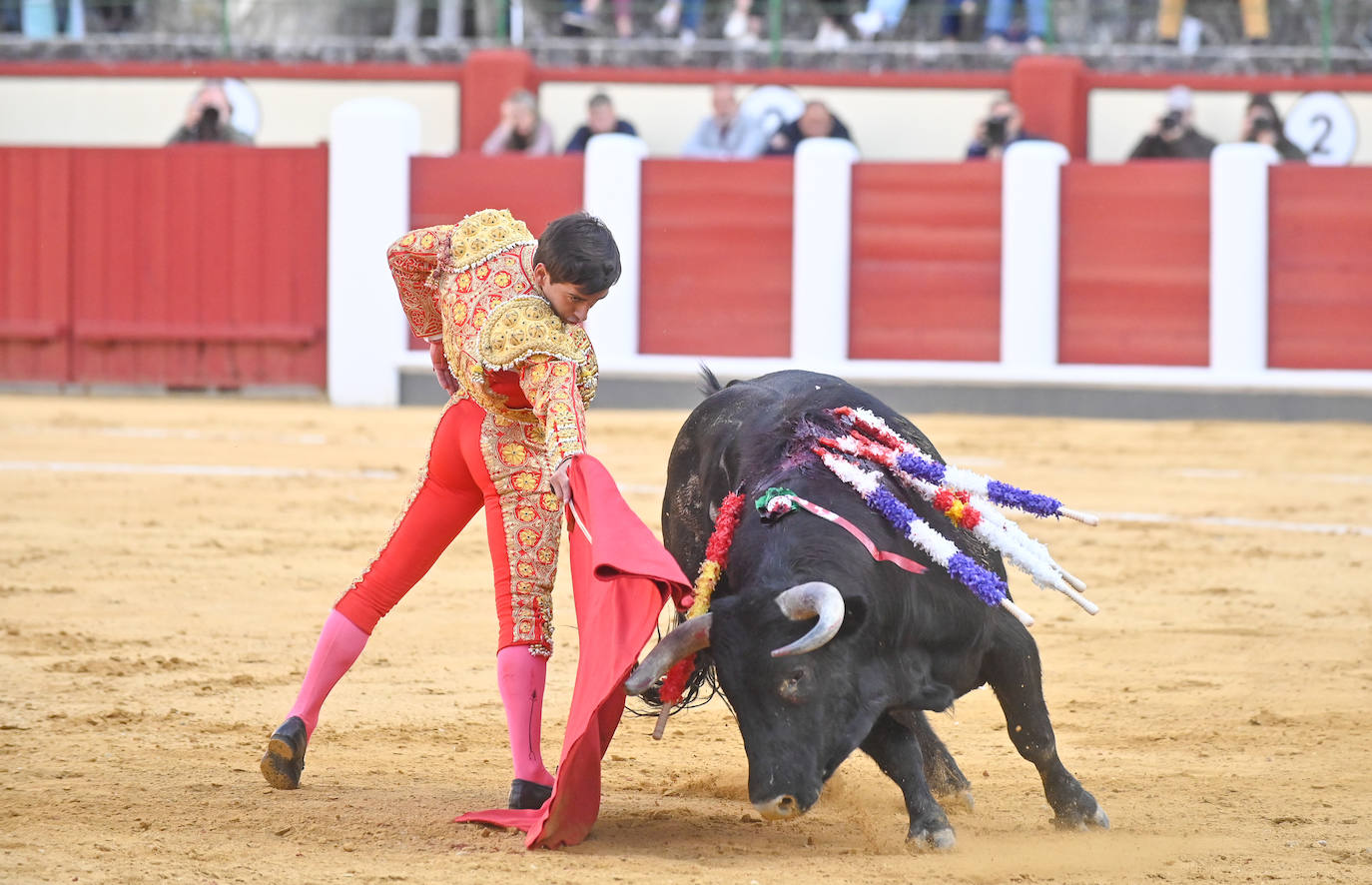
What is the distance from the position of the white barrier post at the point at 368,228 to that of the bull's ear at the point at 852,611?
24.2ft

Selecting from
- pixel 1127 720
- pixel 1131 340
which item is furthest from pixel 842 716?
pixel 1131 340

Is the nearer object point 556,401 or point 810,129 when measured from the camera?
point 556,401

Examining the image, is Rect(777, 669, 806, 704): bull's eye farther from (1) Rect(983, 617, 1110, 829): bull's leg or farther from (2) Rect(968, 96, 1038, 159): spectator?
(2) Rect(968, 96, 1038, 159): spectator

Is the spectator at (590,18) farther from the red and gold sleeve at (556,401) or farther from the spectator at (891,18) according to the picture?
the red and gold sleeve at (556,401)

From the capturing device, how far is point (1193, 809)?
2.93m

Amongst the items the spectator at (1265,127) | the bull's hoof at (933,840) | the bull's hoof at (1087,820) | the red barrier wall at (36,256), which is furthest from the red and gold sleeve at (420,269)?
the red barrier wall at (36,256)

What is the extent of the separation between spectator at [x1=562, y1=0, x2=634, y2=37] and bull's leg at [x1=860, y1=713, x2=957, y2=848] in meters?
8.57

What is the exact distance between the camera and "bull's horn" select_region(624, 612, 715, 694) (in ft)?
8.48

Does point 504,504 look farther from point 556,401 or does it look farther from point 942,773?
point 942,773

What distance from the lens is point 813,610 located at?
2.51m

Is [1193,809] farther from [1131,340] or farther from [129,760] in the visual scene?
[1131,340]

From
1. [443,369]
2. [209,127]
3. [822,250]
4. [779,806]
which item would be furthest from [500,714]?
[209,127]

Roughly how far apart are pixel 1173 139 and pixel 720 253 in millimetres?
2423

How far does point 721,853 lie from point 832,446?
2.31ft
